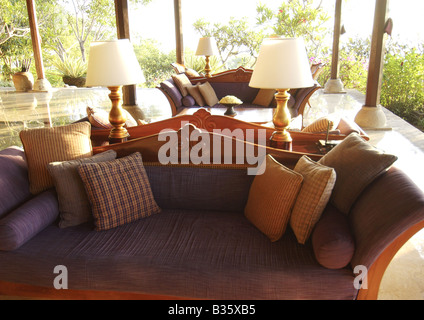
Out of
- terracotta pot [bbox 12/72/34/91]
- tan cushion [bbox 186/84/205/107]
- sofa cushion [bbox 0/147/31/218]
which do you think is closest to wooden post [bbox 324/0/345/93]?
tan cushion [bbox 186/84/205/107]

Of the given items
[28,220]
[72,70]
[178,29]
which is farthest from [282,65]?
[72,70]

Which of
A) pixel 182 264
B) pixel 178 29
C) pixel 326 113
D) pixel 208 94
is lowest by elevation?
pixel 326 113

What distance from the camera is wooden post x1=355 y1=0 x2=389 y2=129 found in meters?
5.16

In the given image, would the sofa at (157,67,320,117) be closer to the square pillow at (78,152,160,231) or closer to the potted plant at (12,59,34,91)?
the square pillow at (78,152,160,231)

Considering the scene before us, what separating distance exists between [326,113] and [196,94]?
2.54m

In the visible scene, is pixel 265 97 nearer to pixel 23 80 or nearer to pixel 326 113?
pixel 326 113

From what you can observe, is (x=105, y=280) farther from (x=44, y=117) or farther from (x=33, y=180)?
(x=44, y=117)

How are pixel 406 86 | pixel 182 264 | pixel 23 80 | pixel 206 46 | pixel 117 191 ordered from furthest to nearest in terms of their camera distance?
pixel 23 80, pixel 206 46, pixel 406 86, pixel 117 191, pixel 182 264

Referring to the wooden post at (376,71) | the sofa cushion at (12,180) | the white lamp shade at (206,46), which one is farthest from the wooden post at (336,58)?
the sofa cushion at (12,180)

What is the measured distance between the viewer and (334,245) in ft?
5.19

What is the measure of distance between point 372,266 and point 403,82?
6211 millimetres

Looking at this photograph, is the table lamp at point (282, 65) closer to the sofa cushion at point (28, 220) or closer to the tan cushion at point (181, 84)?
the sofa cushion at point (28, 220)

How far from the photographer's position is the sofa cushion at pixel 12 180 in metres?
2.03
